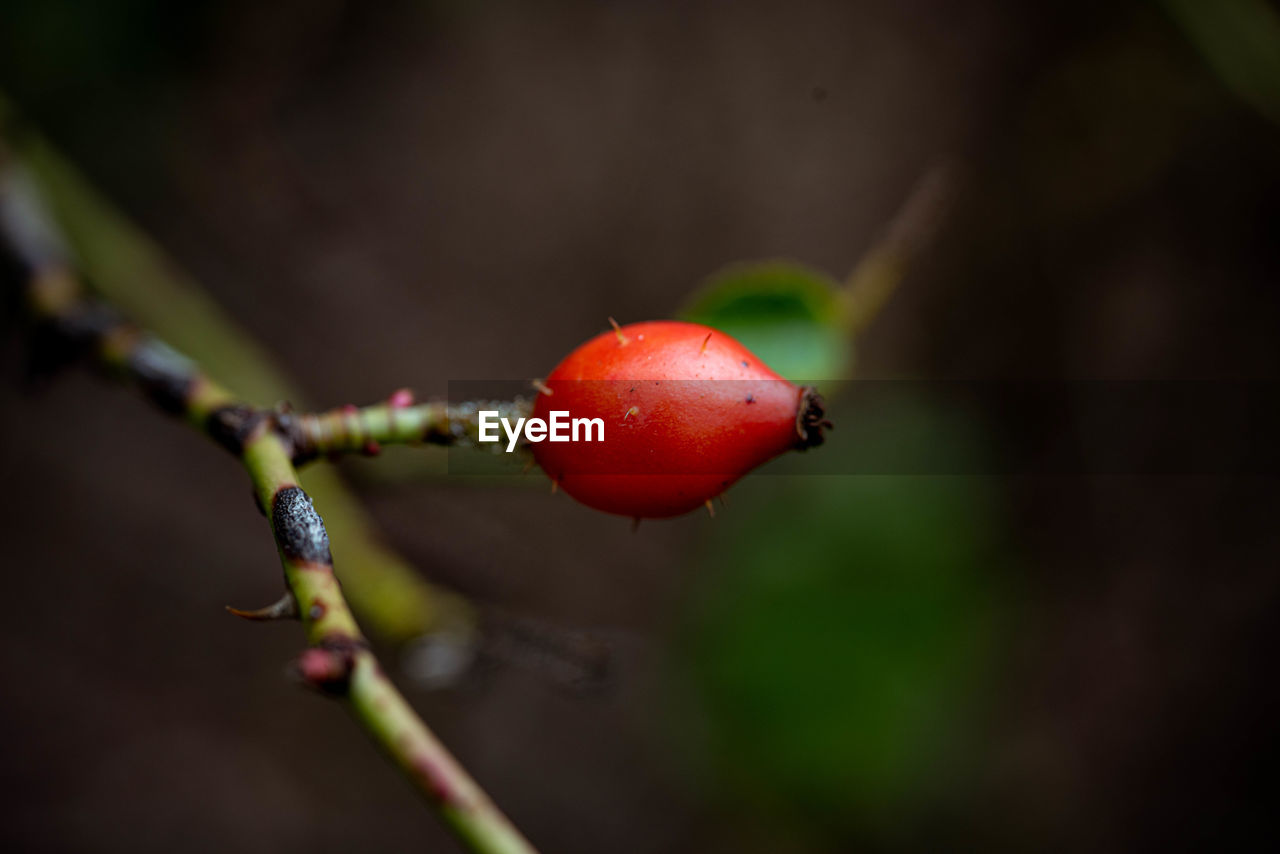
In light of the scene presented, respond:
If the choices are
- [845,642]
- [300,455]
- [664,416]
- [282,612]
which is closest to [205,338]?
[300,455]

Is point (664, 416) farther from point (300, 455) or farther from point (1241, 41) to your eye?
point (1241, 41)

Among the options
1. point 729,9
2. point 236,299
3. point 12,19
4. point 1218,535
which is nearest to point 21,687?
point 236,299

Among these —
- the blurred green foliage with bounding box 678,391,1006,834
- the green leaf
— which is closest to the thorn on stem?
the green leaf

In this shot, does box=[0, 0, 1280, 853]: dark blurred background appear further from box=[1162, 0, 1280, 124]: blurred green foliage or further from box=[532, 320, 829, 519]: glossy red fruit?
box=[532, 320, 829, 519]: glossy red fruit

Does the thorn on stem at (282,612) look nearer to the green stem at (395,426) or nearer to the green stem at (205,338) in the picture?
the green stem at (395,426)

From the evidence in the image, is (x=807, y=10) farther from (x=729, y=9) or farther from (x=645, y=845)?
(x=645, y=845)
